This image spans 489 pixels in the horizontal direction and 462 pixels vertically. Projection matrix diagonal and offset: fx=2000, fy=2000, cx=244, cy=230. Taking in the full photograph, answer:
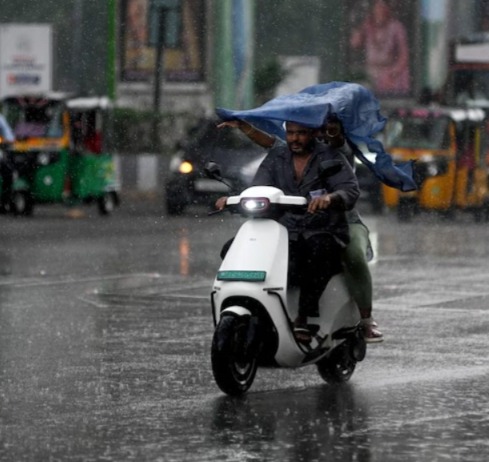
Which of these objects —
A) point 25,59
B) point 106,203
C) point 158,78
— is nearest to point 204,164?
point 106,203

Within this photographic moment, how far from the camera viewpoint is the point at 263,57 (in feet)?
254

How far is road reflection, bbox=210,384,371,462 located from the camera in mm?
7824

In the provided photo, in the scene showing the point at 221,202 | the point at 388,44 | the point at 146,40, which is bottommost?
the point at 388,44

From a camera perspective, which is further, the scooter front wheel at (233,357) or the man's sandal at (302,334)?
the man's sandal at (302,334)

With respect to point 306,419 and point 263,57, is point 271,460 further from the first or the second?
point 263,57

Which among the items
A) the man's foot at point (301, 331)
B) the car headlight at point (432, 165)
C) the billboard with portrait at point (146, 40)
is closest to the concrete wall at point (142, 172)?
the billboard with portrait at point (146, 40)

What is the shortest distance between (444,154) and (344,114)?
21483mm

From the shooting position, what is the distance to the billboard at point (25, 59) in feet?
134

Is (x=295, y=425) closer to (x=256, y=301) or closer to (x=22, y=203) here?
(x=256, y=301)

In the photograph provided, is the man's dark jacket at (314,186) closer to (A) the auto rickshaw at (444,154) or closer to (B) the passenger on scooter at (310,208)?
(B) the passenger on scooter at (310,208)

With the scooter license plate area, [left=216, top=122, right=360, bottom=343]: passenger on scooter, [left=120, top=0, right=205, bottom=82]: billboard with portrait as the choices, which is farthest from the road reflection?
[left=120, top=0, right=205, bottom=82]: billboard with portrait

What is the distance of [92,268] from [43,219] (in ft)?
34.9

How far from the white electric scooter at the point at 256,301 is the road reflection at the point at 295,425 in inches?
6.7

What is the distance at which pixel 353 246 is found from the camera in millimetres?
9953
